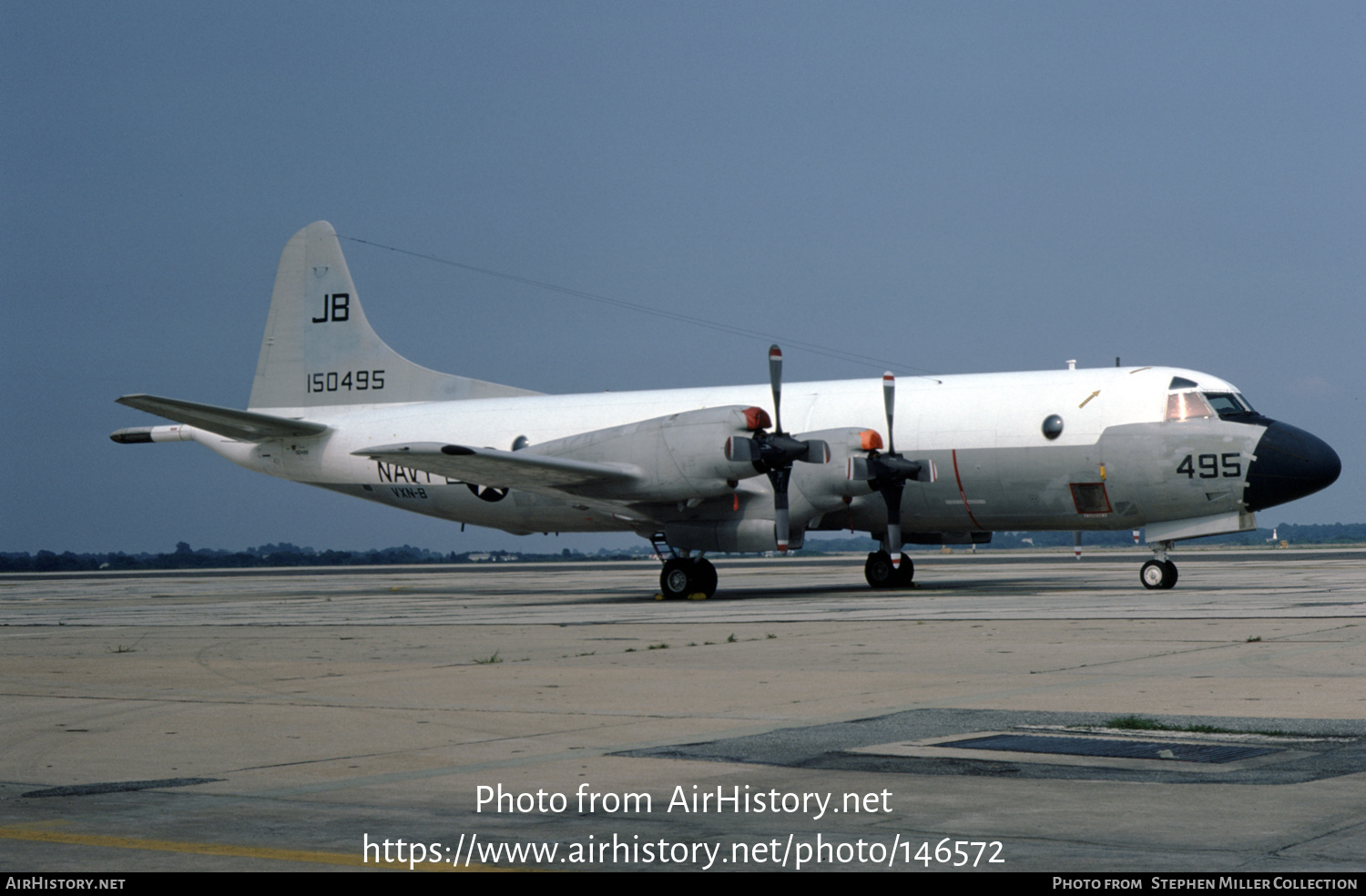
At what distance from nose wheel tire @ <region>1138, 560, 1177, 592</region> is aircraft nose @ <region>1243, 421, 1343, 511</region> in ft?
6.30

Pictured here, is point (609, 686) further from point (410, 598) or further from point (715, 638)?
point (410, 598)

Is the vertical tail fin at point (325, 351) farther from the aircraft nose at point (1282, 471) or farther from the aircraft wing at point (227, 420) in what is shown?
the aircraft nose at point (1282, 471)

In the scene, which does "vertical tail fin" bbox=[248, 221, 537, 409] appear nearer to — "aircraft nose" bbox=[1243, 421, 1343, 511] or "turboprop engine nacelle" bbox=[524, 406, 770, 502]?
"turboprop engine nacelle" bbox=[524, 406, 770, 502]

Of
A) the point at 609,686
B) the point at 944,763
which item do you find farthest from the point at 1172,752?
the point at 609,686

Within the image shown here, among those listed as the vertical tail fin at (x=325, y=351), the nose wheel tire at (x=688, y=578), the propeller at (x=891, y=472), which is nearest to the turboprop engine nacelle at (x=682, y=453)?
the nose wheel tire at (x=688, y=578)

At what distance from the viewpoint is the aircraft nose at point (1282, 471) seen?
25.3m

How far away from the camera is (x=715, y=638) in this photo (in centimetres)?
1698

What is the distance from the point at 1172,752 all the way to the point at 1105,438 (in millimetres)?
19347

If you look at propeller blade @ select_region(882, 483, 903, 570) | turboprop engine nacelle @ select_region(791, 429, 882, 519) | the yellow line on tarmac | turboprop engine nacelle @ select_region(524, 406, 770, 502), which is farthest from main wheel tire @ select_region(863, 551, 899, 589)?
the yellow line on tarmac

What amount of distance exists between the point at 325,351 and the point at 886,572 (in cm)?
1636

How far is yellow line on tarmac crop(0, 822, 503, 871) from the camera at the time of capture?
18.1ft

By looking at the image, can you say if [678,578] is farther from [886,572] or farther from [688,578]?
[886,572]

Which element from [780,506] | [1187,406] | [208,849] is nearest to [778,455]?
[780,506]

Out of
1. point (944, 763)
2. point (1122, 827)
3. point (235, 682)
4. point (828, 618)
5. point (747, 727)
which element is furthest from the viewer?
point (828, 618)
